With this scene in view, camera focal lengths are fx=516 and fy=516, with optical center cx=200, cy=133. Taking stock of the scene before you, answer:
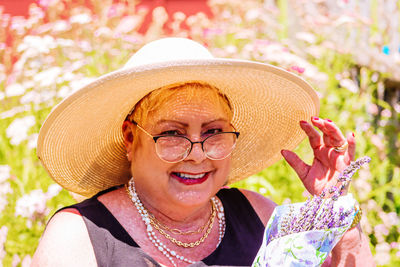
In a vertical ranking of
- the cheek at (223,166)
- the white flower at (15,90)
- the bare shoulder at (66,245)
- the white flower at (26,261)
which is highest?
the cheek at (223,166)

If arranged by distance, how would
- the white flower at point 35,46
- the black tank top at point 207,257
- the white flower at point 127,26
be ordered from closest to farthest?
the black tank top at point 207,257 < the white flower at point 35,46 < the white flower at point 127,26

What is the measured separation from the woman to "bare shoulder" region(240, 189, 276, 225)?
0.09 m

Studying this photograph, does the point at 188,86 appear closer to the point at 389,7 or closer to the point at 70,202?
the point at 70,202

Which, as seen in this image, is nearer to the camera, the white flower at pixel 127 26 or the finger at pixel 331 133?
the finger at pixel 331 133

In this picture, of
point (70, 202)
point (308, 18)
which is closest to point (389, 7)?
point (308, 18)

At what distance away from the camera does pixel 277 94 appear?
2.15 meters

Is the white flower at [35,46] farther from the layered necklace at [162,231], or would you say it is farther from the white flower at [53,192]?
the layered necklace at [162,231]

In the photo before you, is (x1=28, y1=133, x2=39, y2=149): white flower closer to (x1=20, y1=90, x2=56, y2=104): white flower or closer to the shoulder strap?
(x1=20, y1=90, x2=56, y2=104): white flower

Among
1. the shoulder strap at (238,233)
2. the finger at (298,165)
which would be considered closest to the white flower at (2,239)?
the shoulder strap at (238,233)

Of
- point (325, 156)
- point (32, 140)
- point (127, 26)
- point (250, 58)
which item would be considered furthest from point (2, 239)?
point (127, 26)

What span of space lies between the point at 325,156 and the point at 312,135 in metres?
0.12

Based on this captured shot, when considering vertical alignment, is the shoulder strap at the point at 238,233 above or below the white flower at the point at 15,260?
above

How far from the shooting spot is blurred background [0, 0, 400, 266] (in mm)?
3100

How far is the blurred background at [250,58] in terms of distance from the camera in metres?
3.10
